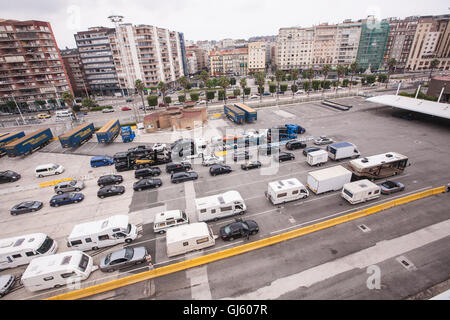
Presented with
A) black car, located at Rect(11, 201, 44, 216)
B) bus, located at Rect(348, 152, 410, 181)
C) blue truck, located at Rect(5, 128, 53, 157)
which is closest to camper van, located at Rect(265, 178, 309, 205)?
bus, located at Rect(348, 152, 410, 181)

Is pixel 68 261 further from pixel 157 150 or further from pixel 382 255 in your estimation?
pixel 382 255

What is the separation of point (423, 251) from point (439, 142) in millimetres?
33032

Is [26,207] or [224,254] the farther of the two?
[26,207]

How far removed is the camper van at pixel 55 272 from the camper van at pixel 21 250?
7.60ft

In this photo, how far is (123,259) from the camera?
60.7 ft

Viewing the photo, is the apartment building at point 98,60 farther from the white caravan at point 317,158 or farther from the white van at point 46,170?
the white caravan at point 317,158

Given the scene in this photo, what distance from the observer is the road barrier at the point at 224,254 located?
16984mm

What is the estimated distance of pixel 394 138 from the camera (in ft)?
141

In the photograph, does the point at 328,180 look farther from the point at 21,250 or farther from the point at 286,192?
the point at 21,250

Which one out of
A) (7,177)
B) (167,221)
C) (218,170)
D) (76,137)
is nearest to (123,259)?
(167,221)

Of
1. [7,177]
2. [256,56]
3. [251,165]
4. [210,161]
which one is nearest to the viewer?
[251,165]

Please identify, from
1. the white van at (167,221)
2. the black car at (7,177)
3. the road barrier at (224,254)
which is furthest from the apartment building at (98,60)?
the road barrier at (224,254)

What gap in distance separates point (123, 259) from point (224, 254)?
29.1 feet
